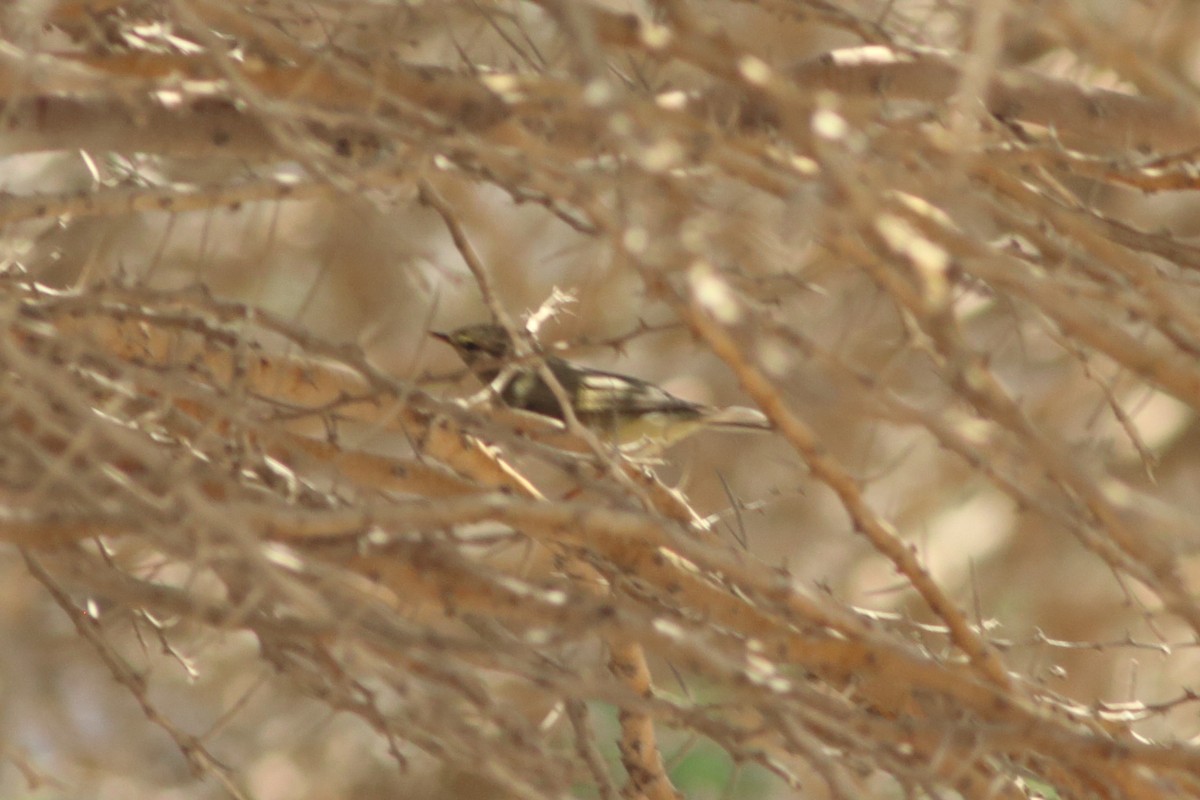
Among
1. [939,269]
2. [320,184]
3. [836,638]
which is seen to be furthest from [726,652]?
[320,184]

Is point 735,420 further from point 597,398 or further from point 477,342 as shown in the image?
point 477,342

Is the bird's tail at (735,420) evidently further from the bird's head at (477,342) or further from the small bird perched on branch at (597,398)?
the bird's head at (477,342)

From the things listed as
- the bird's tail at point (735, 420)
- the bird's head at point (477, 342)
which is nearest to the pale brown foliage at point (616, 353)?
the bird's tail at point (735, 420)

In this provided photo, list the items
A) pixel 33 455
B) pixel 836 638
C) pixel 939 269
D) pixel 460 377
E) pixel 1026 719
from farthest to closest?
pixel 460 377, pixel 836 638, pixel 1026 719, pixel 33 455, pixel 939 269

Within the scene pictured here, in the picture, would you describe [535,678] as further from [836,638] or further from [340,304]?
[340,304]

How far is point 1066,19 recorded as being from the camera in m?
2.41

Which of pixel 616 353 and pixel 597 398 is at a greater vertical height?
pixel 616 353

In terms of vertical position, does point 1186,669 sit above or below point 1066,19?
below

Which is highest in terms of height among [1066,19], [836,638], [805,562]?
[1066,19]

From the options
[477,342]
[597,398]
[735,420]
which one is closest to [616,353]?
[735,420]

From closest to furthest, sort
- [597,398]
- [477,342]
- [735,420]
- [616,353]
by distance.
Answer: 1. [616,353]
2. [735,420]
3. [477,342]
4. [597,398]

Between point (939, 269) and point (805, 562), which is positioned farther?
point (805, 562)

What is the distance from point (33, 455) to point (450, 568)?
0.83 metres

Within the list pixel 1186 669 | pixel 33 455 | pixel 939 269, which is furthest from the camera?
pixel 1186 669
